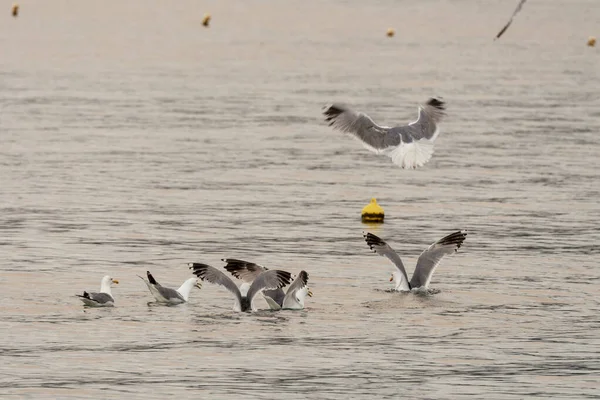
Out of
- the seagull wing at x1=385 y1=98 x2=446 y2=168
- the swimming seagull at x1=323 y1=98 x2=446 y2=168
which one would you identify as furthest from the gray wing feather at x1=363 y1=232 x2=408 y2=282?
the swimming seagull at x1=323 y1=98 x2=446 y2=168

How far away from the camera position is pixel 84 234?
28016 mm

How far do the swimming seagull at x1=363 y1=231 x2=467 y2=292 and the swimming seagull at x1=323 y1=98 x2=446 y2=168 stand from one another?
202 cm

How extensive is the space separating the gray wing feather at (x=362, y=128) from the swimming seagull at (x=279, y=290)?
380cm

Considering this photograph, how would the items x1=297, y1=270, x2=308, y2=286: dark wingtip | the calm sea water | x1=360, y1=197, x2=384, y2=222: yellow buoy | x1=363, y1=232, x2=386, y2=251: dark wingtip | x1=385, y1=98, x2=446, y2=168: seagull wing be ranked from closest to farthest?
the calm sea water
x1=297, y1=270, x2=308, y2=286: dark wingtip
x1=363, y1=232, x2=386, y2=251: dark wingtip
x1=385, y1=98, x2=446, y2=168: seagull wing
x1=360, y1=197, x2=384, y2=222: yellow buoy

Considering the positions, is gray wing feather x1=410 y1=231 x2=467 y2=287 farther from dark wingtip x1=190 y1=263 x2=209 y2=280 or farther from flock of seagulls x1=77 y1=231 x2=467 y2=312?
dark wingtip x1=190 y1=263 x2=209 y2=280

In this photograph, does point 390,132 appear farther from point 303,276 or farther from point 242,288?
point 303,276

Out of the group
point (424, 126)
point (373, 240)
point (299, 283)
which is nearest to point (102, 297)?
point (299, 283)

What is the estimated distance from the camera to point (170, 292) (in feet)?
72.2

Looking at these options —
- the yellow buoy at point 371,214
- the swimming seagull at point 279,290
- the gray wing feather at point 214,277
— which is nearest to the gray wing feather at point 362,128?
the swimming seagull at point 279,290

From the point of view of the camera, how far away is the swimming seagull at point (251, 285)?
2155 centimetres

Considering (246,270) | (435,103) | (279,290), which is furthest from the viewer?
(435,103)

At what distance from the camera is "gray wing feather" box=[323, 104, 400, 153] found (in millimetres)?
25625

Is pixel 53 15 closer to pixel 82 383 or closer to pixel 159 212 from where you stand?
pixel 159 212

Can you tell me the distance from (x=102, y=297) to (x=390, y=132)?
5.98 meters
